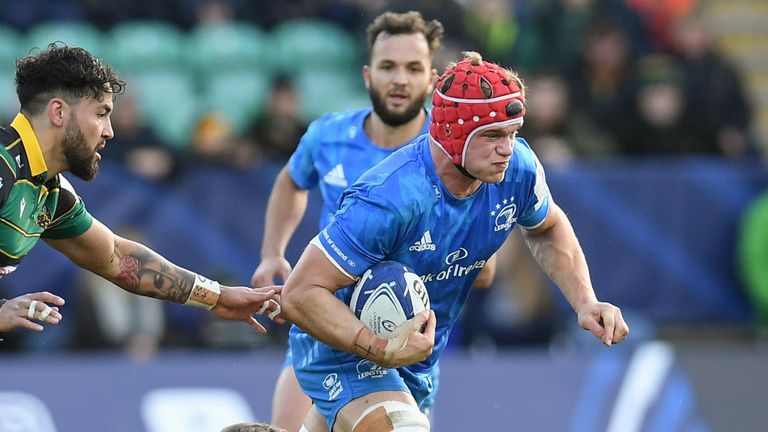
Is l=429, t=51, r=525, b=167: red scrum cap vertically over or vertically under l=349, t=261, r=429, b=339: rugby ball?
over

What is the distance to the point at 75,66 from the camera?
23.2 ft

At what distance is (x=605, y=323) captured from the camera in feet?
22.6

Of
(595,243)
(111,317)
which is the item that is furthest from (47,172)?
(595,243)

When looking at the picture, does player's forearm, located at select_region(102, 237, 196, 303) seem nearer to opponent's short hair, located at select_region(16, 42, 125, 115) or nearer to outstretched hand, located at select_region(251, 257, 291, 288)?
outstretched hand, located at select_region(251, 257, 291, 288)

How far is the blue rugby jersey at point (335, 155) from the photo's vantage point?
28.2 feet

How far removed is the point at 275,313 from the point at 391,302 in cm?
121

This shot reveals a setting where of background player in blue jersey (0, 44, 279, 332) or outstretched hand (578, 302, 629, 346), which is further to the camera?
background player in blue jersey (0, 44, 279, 332)

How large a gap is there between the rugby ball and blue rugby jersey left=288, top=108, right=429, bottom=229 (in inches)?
66.6

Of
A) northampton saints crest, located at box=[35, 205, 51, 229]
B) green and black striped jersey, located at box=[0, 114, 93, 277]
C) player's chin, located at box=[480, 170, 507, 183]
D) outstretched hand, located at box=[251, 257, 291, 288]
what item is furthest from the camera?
outstretched hand, located at box=[251, 257, 291, 288]

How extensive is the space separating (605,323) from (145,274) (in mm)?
2472

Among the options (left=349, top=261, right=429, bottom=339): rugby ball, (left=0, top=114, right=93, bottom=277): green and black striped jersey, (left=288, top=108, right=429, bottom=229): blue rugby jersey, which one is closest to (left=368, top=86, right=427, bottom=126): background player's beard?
(left=288, top=108, right=429, bottom=229): blue rugby jersey

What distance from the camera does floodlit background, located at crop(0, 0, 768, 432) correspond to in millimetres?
11633

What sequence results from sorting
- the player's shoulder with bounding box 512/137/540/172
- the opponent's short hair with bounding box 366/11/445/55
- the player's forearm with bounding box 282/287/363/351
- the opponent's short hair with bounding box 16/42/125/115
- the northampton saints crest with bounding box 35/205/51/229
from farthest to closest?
the opponent's short hair with bounding box 366/11/445/55 < the northampton saints crest with bounding box 35/205/51/229 < the player's shoulder with bounding box 512/137/540/172 < the opponent's short hair with bounding box 16/42/125/115 < the player's forearm with bounding box 282/287/363/351

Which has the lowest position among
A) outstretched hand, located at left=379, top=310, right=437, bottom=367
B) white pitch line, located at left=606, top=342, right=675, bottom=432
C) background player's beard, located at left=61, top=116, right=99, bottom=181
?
white pitch line, located at left=606, top=342, right=675, bottom=432
